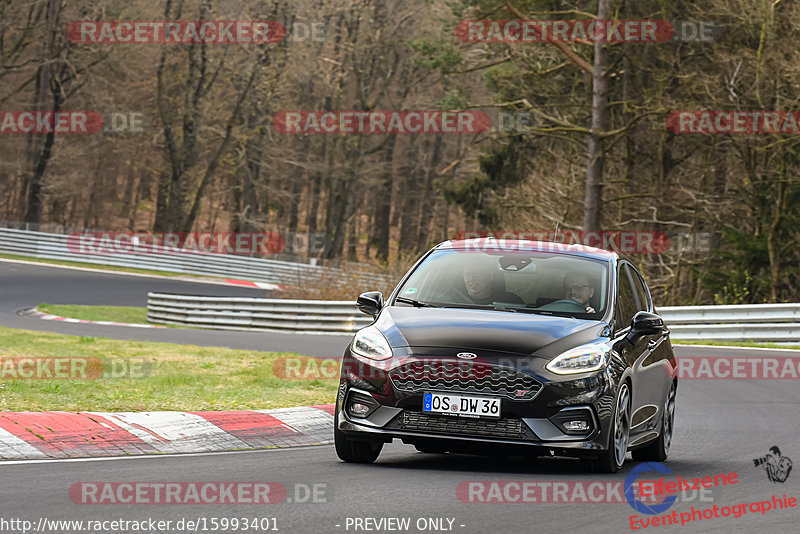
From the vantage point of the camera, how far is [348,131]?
58812mm

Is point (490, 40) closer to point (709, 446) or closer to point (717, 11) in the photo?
point (717, 11)

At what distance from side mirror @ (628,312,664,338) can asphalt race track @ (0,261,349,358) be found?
38.7 ft

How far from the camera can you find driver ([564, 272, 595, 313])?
9.21 metres

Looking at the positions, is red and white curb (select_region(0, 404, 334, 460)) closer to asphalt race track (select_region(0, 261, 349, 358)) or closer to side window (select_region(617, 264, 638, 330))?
side window (select_region(617, 264, 638, 330))

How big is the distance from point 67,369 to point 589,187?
2001 centimetres

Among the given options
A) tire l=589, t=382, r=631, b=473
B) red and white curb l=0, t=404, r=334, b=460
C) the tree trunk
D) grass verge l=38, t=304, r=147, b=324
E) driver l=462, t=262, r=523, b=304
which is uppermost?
the tree trunk

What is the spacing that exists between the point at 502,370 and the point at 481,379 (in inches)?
5.9

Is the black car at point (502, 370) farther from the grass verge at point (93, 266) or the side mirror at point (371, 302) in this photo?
the grass verge at point (93, 266)

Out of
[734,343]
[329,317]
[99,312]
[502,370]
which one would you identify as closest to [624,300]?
[502,370]

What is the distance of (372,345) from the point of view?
8.45 m

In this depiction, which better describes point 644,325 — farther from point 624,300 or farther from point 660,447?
point 660,447

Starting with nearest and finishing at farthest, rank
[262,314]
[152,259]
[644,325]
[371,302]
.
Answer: [644,325] → [371,302] → [262,314] → [152,259]

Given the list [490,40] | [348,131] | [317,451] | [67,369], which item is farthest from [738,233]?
[348,131]

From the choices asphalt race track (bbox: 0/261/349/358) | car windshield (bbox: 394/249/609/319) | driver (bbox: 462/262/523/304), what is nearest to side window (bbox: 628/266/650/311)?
car windshield (bbox: 394/249/609/319)
